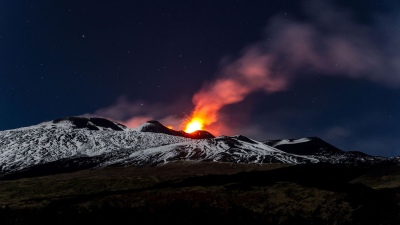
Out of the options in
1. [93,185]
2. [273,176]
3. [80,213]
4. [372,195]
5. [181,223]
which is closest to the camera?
[181,223]

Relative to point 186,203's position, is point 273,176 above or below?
above

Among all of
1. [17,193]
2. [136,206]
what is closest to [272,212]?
[136,206]

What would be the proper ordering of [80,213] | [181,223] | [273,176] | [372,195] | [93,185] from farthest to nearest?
1. [93,185]
2. [273,176]
3. [372,195]
4. [80,213]
5. [181,223]

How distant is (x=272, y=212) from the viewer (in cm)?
4347

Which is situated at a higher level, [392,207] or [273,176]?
[273,176]

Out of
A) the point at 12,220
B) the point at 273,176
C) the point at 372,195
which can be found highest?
the point at 273,176

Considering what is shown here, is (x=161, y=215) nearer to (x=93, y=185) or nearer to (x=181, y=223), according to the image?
(x=181, y=223)

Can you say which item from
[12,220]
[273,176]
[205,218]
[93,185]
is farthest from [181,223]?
[93,185]

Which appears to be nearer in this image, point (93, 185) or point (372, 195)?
point (372, 195)

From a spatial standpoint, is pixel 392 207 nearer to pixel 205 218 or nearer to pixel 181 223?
pixel 205 218

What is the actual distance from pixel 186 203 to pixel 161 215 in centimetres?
555

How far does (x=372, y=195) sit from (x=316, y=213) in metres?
11.9

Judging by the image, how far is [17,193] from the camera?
91.5 meters

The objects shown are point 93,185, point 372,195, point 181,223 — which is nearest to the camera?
point 181,223
